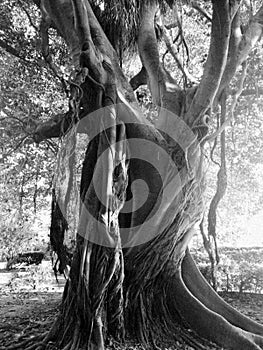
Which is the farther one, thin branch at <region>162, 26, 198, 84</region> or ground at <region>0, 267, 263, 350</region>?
thin branch at <region>162, 26, 198, 84</region>

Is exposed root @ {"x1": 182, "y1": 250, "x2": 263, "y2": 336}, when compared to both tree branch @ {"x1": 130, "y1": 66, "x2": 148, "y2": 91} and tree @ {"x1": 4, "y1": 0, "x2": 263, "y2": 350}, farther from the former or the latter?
tree branch @ {"x1": 130, "y1": 66, "x2": 148, "y2": 91}

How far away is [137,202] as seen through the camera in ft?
12.2

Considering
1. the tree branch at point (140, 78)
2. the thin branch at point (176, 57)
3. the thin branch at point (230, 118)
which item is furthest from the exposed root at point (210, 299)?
the tree branch at point (140, 78)

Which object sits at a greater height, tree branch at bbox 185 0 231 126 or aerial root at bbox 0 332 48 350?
tree branch at bbox 185 0 231 126

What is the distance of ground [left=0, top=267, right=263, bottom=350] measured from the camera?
11.2 ft

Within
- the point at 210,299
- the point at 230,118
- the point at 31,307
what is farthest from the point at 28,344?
the point at 230,118

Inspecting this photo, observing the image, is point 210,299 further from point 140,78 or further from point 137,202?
point 140,78

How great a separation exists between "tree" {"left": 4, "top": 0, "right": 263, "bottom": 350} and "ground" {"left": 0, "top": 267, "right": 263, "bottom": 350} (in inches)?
12.3

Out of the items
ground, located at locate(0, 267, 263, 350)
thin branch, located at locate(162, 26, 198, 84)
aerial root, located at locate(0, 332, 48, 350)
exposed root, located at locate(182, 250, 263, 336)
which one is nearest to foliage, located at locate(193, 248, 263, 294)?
ground, located at locate(0, 267, 263, 350)

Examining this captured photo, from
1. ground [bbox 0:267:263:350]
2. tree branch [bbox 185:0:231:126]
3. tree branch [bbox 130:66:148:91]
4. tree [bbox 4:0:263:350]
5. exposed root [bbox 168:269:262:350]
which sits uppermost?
tree branch [bbox 130:66:148:91]

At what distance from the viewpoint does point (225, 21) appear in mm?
3436

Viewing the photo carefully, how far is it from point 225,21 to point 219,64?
384 millimetres

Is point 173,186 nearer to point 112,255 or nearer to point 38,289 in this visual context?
point 112,255

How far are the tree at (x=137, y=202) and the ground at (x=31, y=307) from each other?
0.31 metres
